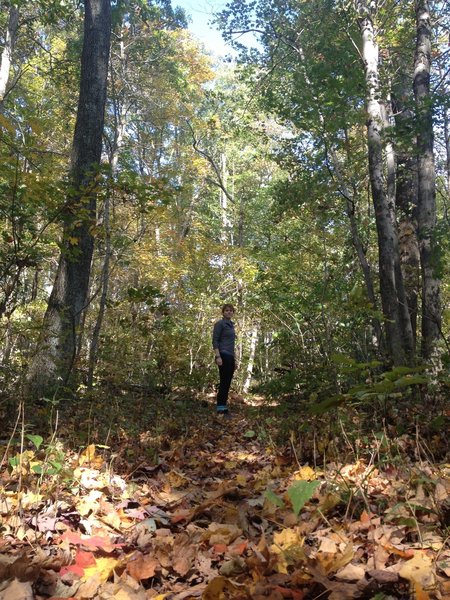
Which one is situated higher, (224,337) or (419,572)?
(224,337)

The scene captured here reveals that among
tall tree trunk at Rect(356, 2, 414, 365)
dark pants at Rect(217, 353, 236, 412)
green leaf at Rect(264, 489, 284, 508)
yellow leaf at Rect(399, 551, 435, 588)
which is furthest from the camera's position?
dark pants at Rect(217, 353, 236, 412)

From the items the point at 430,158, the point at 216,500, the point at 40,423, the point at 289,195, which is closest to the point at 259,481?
the point at 216,500

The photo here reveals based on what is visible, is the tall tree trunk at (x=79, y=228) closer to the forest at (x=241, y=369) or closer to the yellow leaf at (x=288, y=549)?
the forest at (x=241, y=369)

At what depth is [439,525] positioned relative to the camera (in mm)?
1913

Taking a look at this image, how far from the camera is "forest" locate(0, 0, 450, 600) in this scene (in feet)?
5.83

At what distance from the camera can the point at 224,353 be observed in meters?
7.32

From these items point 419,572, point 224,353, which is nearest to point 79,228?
point 224,353

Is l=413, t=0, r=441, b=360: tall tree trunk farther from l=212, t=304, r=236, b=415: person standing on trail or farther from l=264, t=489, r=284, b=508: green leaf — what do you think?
l=264, t=489, r=284, b=508: green leaf

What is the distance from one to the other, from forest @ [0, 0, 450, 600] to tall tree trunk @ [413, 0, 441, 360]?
36 mm

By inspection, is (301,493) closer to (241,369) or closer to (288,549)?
(288,549)

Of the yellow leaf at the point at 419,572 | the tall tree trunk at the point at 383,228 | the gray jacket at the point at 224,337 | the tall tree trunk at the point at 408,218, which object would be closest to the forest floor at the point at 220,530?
the yellow leaf at the point at 419,572

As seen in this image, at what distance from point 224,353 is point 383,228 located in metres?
3.22

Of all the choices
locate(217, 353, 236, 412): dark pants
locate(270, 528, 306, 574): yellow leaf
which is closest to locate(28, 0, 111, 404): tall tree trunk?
locate(217, 353, 236, 412): dark pants

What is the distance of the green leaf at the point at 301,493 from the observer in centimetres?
164
